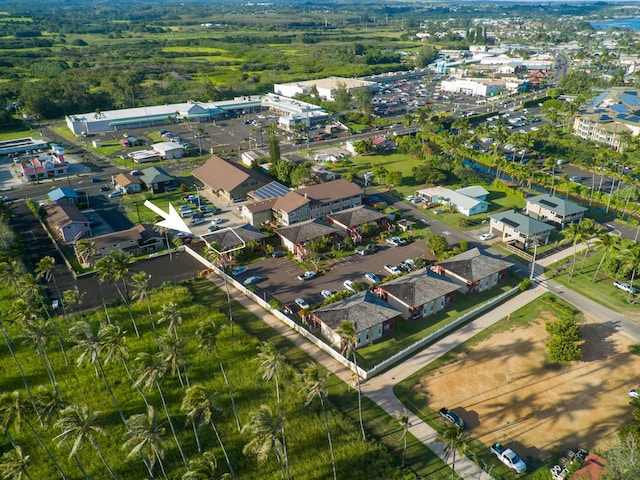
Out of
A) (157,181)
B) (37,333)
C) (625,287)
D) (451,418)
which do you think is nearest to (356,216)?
(625,287)

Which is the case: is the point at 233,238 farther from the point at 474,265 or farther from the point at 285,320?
the point at 474,265

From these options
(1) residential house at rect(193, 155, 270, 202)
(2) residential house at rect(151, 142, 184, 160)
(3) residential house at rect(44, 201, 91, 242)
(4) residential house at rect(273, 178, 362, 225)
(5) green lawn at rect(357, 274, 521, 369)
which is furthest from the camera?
(2) residential house at rect(151, 142, 184, 160)

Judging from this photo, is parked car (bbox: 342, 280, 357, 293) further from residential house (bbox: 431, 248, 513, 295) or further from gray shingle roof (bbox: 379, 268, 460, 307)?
residential house (bbox: 431, 248, 513, 295)

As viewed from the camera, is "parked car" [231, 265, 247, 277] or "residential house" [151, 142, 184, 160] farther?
"residential house" [151, 142, 184, 160]

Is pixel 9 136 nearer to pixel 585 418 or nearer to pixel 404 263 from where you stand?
pixel 404 263

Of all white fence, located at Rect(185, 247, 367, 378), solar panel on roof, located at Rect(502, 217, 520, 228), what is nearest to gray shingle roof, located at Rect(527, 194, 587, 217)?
solar panel on roof, located at Rect(502, 217, 520, 228)
